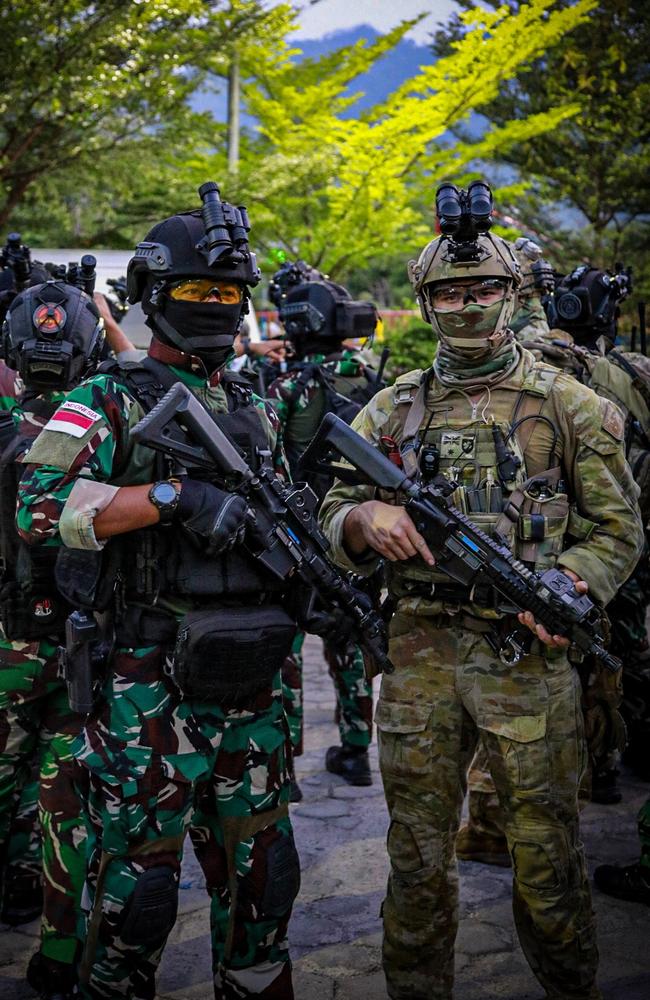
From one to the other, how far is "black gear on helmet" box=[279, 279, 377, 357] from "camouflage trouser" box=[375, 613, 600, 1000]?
2.86 m

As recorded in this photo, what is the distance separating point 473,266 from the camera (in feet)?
10.7

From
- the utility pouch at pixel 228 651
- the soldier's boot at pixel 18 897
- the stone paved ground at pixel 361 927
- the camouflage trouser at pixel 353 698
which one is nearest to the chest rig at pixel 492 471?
the utility pouch at pixel 228 651

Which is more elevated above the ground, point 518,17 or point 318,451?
point 518,17

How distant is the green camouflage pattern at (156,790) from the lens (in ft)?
9.39

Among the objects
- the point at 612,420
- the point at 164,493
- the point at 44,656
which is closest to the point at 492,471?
the point at 612,420

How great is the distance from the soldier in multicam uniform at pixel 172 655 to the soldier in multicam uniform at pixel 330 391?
2.22 meters

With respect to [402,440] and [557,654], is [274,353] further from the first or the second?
[557,654]

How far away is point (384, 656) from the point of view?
10.6 feet

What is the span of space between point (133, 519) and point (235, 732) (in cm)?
71

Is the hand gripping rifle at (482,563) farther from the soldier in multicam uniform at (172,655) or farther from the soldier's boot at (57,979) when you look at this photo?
the soldier's boot at (57,979)

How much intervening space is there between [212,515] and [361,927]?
6.72 feet

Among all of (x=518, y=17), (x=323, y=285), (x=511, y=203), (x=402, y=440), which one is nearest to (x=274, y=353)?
(x=323, y=285)

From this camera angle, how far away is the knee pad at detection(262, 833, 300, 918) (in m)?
3.01

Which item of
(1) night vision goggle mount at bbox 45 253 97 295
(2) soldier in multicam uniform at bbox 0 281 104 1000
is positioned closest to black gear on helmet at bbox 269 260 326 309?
(1) night vision goggle mount at bbox 45 253 97 295
